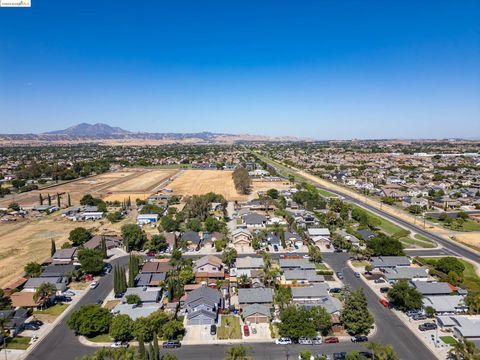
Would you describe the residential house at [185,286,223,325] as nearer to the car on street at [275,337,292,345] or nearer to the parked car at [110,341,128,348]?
the parked car at [110,341,128,348]

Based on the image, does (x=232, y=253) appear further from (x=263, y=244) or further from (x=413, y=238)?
(x=413, y=238)

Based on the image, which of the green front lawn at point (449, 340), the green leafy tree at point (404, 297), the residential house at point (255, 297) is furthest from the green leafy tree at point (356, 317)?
the residential house at point (255, 297)

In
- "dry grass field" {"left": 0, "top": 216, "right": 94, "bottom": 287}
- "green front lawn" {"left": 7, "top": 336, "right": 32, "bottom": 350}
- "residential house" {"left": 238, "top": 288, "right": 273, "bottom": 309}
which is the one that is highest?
"residential house" {"left": 238, "top": 288, "right": 273, "bottom": 309}

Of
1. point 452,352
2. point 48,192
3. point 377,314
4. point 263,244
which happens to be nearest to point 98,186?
point 48,192

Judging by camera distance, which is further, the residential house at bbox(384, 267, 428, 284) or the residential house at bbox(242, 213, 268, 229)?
the residential house at bbox(242, 213, 268, 229)

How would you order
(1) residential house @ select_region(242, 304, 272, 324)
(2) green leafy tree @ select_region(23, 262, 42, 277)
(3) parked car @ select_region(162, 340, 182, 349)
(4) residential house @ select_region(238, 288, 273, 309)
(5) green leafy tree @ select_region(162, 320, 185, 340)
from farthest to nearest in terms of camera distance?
(2) green leafy tree @ select_region(23, 262, 42, 277)
(4) residential house @ select_region(238, 288, 273, 309)
(1) residential house @ select_region(242, 304, 272, 324)
(5) green leafy tree @ select_region(162, 320, 185, 340)
(3) parked car @ select_region(162, 340, 182, 349)

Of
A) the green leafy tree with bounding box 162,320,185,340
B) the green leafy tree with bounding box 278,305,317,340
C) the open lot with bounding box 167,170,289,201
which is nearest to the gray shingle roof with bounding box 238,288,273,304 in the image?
the green leafy tree with bounding box 278,305,317,340
